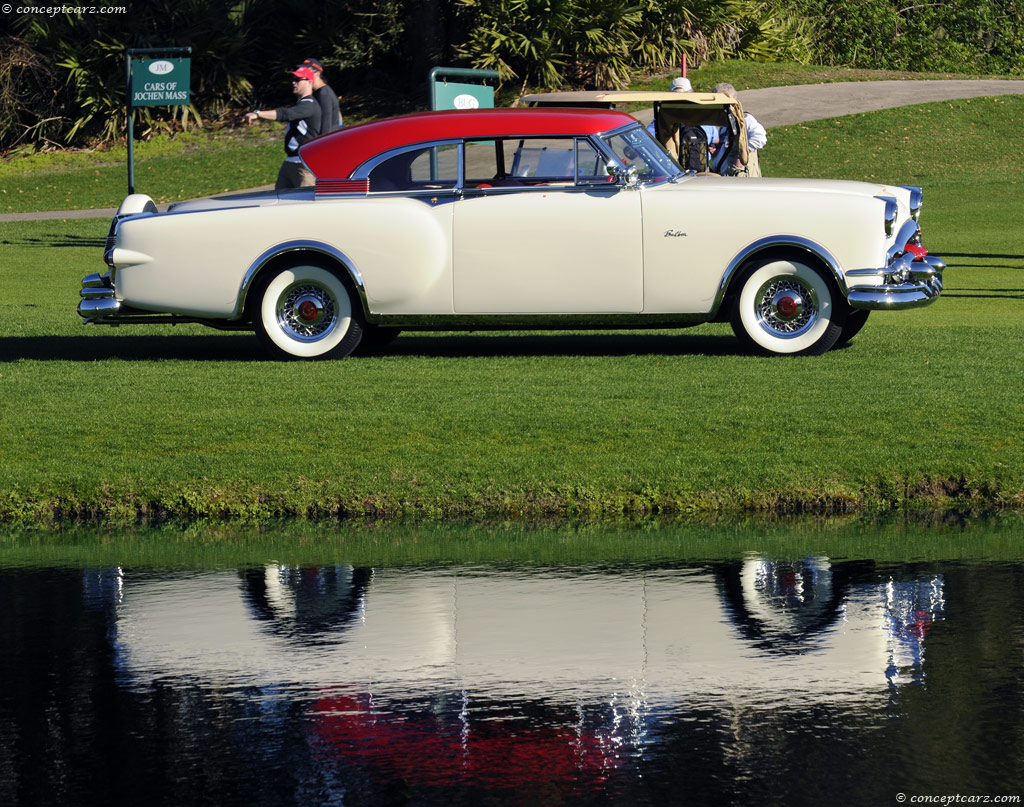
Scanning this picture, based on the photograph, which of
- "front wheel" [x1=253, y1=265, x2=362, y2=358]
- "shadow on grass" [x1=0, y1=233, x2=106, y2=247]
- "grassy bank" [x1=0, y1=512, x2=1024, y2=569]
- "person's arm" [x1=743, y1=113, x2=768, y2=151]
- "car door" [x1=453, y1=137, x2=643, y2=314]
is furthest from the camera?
"shadow on grass" [x1=0, y1=233, x2=106, y2=247]

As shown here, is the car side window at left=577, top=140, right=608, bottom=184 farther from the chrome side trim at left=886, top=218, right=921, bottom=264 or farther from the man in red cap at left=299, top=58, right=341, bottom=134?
the man in red cap at left=299, top=58, right=341, bottom=134

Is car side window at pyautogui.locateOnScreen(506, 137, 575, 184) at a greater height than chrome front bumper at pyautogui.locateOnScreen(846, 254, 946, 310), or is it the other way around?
car side window at pyautogui.locateOnScreen(506, 137, 575, 184)

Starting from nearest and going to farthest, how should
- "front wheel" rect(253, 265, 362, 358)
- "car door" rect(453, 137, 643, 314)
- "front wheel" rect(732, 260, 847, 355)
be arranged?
"car door" rect(453, 137, 643, 314)
"front wheel" rect(732, 260, 847, 355)
"front wheel" rect(253, 265, 362, 358)

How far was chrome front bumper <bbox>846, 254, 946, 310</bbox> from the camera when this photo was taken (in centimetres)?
1073

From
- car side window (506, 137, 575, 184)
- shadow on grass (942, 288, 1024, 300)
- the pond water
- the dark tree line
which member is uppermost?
the dark tree line

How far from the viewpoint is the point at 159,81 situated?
908 inches

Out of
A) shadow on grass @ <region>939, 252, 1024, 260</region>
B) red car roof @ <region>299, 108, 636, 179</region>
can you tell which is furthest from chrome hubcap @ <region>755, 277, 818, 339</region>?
shadow on grass @ <region>939, 252, 1024, 260</region>

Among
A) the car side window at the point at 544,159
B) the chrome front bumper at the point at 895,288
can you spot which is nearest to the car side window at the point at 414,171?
the car side window at the point at 544,159

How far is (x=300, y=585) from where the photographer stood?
19.9ft

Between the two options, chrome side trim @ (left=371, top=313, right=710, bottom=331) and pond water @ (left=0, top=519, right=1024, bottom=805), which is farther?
chrome side trim @ (left=371, top=313, right=710, bottom=331)

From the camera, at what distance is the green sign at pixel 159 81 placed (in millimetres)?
22953

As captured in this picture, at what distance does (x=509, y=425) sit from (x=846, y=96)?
29167 mm

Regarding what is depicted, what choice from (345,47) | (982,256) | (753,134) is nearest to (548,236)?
(753,134)

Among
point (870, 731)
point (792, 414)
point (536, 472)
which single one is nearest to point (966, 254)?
point (792, 414)
